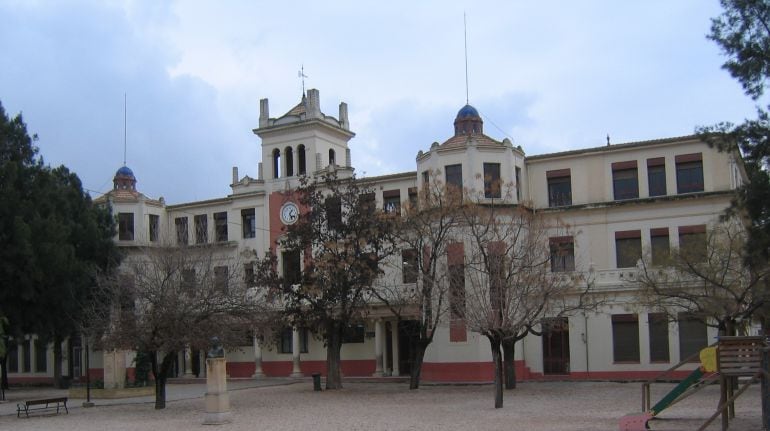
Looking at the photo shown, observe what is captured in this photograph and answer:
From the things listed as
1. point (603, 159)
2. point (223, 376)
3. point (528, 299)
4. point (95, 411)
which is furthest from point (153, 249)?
point (603, 159)

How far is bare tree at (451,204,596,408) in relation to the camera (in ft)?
95.0

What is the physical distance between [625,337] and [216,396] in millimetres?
22812

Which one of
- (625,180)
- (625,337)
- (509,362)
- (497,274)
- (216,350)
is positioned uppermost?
(625,180)

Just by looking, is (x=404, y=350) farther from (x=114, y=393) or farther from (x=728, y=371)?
(x=728, y=371)

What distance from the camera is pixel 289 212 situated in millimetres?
50438

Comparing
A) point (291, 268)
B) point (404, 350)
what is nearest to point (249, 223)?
point (291, 268)

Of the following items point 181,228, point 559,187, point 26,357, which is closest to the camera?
point 559,187

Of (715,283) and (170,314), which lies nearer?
(715,283)

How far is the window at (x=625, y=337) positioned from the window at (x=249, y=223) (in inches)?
878

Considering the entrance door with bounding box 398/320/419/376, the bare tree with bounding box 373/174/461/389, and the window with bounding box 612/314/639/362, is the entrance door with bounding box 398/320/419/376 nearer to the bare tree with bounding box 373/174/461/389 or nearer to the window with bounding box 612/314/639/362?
the bare tree with bounding box 373/174/461/389

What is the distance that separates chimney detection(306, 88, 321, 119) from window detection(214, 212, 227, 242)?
883 centimetres

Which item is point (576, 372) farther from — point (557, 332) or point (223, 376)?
point (223, 376)

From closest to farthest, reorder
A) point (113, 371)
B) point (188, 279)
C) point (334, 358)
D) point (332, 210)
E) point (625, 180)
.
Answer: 1. point (188, 279)
2. point (332, 210)
3. point (334, 358)
4. point (113, 371)
5. point (625, 180)

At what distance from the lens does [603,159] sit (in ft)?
141
